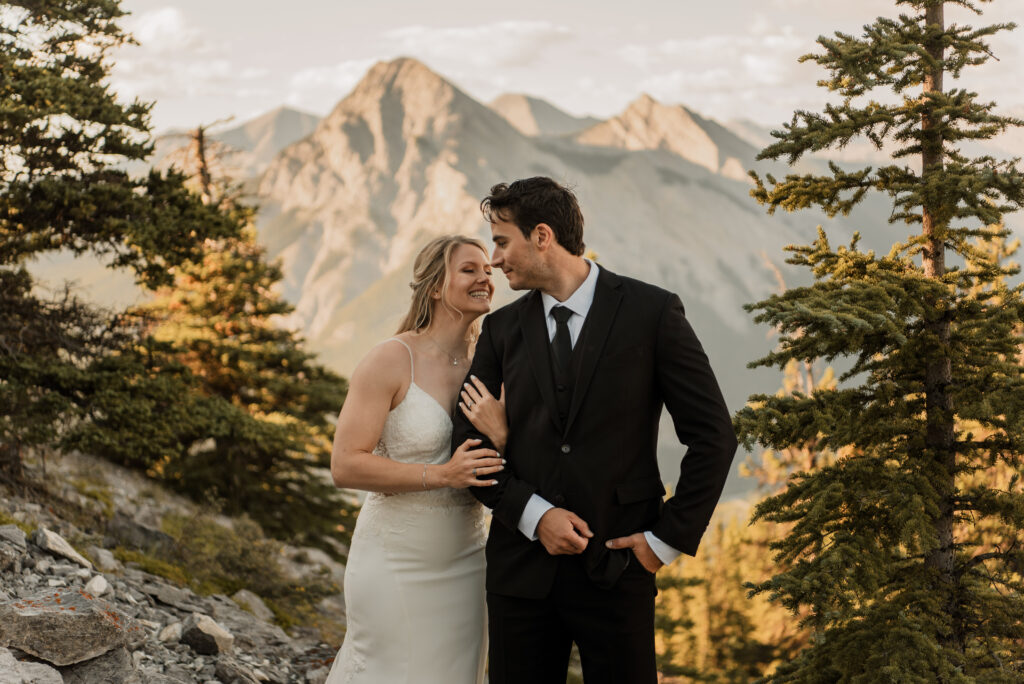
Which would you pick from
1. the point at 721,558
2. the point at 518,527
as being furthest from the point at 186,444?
the point at 518,527

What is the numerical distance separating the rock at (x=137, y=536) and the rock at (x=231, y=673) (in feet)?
16.9

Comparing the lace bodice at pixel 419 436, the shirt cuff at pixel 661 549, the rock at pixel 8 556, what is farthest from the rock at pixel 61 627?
the shirt cuff at pixel 661 549

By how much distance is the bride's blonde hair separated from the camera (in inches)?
161


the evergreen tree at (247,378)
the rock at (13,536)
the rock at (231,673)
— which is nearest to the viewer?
the rock at (231,673)

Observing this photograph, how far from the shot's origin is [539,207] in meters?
3.16

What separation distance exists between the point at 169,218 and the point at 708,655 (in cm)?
1092

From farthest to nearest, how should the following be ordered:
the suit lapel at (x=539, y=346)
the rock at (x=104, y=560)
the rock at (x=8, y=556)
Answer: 1. the rock at (x=104, y=560)
2. the rock at (x=8, y=556)
3. the suit lapel at (x=539, y=346)

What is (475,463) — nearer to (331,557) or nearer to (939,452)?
(939,452)

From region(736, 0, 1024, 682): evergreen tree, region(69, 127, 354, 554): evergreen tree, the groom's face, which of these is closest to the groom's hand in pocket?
the groom's face

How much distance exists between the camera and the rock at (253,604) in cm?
920

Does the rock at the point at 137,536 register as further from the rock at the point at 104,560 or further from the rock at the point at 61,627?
the rock at the point at 61,627

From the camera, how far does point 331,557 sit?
60.6 ft

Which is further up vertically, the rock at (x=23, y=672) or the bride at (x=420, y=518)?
the bride at (x=420, y=518)

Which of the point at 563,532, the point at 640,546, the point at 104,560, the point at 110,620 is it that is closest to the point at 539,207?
the point at 563,532
